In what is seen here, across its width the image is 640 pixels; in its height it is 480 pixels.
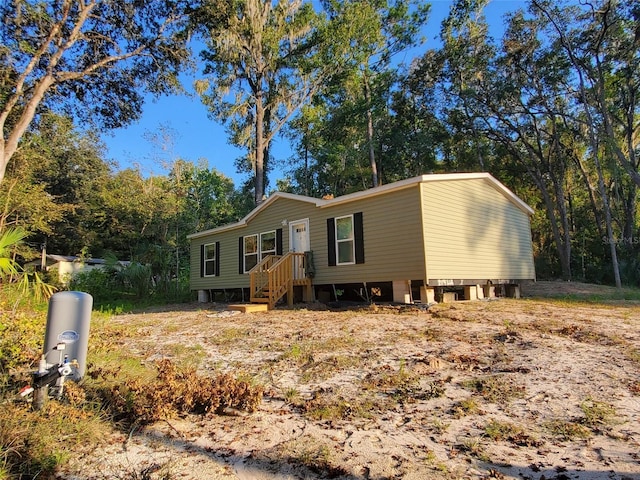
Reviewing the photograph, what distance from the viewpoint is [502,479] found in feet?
7.84

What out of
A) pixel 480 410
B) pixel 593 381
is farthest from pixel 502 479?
pixel 593 381

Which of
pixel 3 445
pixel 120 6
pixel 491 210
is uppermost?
pixel 120 6

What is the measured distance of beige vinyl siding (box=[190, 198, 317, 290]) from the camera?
1305 cm

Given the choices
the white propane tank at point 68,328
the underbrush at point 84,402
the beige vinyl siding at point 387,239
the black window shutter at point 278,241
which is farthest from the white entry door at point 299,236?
the white propane tank at point 68,328

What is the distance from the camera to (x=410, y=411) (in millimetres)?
3504

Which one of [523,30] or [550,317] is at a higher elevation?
[523,30]

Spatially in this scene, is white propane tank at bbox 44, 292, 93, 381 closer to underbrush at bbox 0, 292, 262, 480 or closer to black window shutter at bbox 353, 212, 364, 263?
underbrush at bbox 0, 292, 262, 480

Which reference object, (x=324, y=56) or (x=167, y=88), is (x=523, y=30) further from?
(x=167, y=88)

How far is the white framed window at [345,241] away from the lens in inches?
437

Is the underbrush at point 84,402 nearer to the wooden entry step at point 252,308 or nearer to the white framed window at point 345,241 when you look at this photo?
the wooden entry step at point 252,308

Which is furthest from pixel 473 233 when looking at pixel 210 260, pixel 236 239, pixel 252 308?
pixel 210 260

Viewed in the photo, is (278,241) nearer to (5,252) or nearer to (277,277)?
(277,277)

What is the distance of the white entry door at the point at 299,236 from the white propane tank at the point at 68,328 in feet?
28.7

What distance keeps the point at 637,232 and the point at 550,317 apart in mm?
21264
